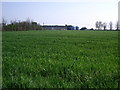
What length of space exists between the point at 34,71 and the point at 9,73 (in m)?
0.70

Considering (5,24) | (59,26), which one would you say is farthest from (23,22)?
(59,26)

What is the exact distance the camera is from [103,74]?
490 centimetres

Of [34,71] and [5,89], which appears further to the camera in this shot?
[34,71]

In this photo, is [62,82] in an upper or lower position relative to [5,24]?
lower

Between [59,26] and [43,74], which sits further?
[59,26]

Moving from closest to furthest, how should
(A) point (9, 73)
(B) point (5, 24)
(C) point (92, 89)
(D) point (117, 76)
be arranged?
1. (C) point (92, 89)
2. (D) point (117, 76)
3. (A) point (9, 73)
4. (B) point (5, 24)

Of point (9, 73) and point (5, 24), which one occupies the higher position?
point (5, 24)

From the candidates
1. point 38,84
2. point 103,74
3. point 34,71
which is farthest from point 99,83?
point 34,71

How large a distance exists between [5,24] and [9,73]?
81.3 metres

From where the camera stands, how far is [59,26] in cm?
15938

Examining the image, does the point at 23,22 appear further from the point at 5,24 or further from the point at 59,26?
the point at 59,26

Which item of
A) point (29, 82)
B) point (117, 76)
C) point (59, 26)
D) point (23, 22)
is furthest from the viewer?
point (59, 26)

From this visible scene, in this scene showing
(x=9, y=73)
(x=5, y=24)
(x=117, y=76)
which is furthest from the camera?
(x=5, y=24)

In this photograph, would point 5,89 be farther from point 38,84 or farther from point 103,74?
point 103,74
